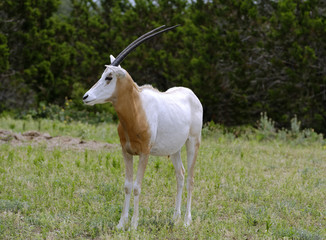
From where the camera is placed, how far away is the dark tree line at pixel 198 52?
13.4 metres

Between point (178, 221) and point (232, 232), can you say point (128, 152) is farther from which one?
point (232, 232)

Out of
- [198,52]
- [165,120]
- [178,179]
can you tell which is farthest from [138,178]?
[198,52]

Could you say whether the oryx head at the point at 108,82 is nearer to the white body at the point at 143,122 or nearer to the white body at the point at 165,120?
the white body at the point at 143,122

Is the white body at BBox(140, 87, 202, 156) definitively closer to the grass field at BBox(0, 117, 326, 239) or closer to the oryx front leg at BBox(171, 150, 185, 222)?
the oryx front leg at BBox(171, 150, 185, 222)

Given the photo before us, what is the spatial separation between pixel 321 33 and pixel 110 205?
32.1ft

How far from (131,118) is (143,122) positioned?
156 millimetres

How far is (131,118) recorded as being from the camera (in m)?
4.90

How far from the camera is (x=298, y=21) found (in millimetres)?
13367

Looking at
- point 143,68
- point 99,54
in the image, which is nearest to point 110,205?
point 143,68

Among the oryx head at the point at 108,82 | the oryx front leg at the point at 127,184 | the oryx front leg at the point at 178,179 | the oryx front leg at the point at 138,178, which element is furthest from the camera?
the oryx front leg at the point at 178,179

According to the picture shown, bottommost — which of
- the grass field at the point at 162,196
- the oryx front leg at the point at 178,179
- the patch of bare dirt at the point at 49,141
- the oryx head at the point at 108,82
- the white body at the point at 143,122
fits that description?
the grass field at the point at 162,196

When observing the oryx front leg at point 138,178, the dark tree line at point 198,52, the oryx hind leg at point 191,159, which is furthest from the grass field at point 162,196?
the dark tree line at point 198,52

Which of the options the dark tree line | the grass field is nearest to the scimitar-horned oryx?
the grass field

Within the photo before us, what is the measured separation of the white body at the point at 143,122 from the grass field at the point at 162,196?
1.49ft
